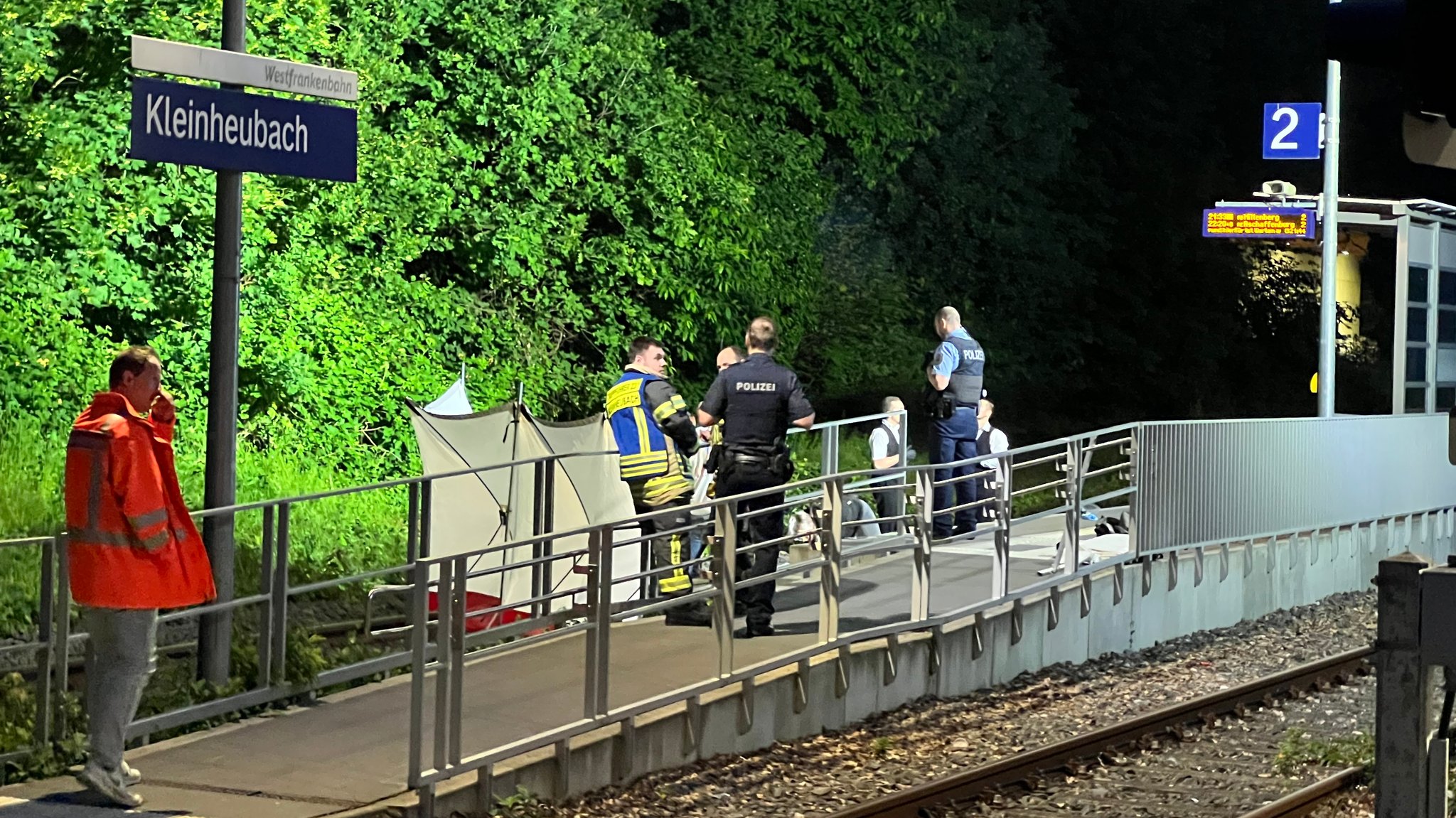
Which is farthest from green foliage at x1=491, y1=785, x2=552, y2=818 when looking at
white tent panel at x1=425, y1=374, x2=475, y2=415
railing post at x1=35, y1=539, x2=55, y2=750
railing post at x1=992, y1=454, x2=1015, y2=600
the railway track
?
white tent panel at x1=425, y1=374, x2=475, y2=415

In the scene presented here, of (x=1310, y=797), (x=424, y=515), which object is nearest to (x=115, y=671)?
(x=424, y=515)

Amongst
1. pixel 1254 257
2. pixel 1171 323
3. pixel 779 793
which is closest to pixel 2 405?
pixel 779 793

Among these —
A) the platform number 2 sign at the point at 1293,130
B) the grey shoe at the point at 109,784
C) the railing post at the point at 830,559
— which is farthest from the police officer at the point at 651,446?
the platform number 2 sign at the point at 1293,130

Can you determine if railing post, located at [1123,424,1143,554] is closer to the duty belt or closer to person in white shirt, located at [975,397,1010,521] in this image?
person in white shirt, located at [975,397,1010,521]

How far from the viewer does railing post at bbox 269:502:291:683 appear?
953 centimetres

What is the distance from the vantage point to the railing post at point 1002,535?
1317cm

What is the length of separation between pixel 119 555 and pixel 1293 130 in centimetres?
1876

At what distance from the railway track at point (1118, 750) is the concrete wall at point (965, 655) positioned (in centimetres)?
110

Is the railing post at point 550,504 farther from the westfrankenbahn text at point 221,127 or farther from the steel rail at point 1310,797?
the steel rail at point 1310,797

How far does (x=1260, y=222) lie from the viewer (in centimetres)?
2302

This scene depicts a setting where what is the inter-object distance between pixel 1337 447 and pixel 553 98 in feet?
28.2

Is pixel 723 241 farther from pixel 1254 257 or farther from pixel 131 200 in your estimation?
pixel 1254 257

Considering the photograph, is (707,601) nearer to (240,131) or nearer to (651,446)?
(651,446)

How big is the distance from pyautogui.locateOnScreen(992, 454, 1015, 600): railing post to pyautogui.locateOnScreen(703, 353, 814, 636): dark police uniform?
1908mm
